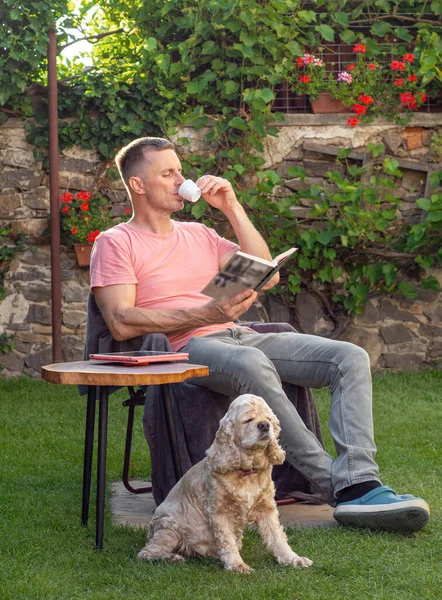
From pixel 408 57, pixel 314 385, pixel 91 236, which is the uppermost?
pixel 408 57

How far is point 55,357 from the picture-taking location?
659 centimetres

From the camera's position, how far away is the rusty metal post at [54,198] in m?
6.54

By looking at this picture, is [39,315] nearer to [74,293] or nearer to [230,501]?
[74,293]

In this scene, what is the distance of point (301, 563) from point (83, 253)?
4.25m

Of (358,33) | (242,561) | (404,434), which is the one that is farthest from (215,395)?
(358,33)

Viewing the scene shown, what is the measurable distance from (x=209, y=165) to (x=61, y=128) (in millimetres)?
1061

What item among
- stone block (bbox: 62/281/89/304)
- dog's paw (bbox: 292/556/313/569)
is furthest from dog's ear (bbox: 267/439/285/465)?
stone block (bbox: 62/281/89/304)

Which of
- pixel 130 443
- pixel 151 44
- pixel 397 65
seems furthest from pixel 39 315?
pixel 130 443

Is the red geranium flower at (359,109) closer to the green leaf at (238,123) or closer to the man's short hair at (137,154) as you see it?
the green leaf at (238,123)

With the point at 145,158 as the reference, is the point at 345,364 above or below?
below

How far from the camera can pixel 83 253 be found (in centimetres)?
660

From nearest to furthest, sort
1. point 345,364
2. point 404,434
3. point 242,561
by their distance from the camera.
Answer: point 242,561
point 345,364
point 404,434

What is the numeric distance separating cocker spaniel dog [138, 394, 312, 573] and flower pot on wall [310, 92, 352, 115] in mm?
4464

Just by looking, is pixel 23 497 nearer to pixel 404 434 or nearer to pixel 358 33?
pixel 404 434
